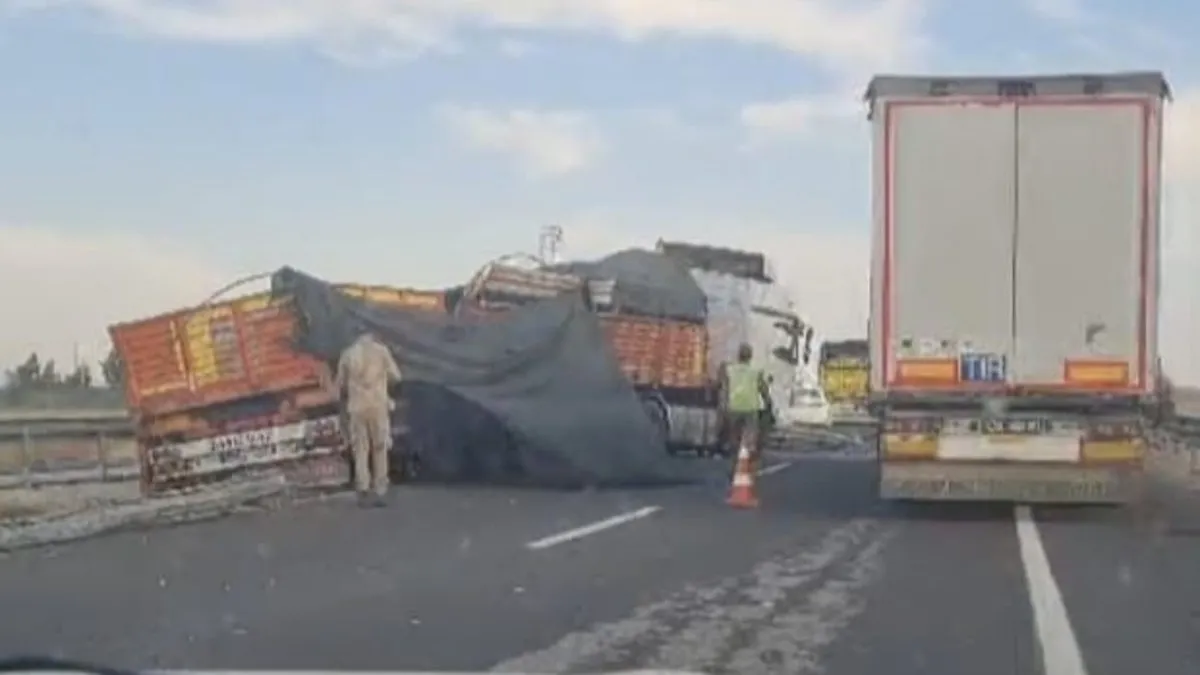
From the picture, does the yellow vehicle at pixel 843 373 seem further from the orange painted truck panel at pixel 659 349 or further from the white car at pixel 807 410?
the orange painted truck panel at pixel 659 349

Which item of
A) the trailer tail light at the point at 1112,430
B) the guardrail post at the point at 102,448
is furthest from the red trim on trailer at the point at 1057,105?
the guardrail post at the point at 102,448

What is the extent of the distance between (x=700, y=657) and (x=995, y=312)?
10176mm

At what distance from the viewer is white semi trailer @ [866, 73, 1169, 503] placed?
755 inches

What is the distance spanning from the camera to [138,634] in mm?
10875

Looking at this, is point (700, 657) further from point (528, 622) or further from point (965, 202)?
point (965, 202)

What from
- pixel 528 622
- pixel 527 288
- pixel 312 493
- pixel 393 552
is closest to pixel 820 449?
pixel 527 288

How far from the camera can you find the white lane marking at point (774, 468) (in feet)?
102

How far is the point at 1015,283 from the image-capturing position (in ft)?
64.3

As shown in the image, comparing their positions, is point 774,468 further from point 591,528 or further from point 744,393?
point 591,528

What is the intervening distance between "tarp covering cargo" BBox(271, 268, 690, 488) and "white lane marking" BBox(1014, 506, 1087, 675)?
313 inches

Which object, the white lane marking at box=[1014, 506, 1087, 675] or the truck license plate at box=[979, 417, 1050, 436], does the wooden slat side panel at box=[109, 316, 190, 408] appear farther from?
the white lane marking at box=[1014, 506, 1087, 675]

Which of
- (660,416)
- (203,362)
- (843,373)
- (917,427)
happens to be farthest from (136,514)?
(843,373)

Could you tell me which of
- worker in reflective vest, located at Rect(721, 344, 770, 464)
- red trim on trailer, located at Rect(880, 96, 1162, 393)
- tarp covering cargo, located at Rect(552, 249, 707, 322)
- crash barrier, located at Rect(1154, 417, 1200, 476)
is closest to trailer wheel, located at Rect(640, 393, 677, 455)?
tarp covering cargo, located at Rect(552, 249, 707, 322)

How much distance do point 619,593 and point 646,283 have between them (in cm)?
2144
